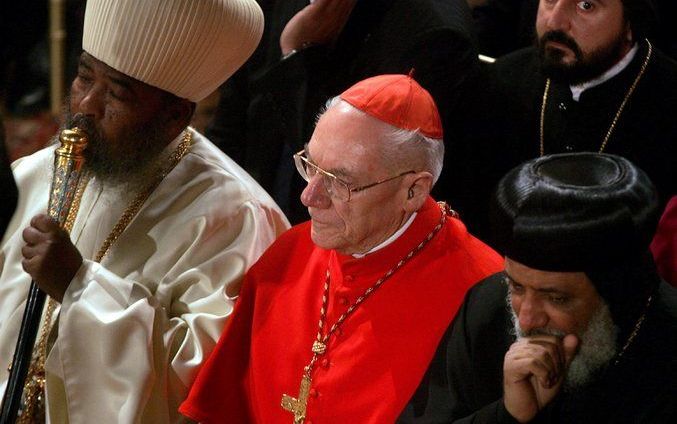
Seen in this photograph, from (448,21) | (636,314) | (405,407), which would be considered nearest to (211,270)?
(405,407)

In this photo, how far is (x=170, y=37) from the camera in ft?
Answer: 16.2

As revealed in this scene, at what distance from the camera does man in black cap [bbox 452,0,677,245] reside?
4.95m

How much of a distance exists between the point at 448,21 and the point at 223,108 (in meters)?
1.47

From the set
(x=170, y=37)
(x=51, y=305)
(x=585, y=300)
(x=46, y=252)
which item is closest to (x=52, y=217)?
(x=46, y=252)

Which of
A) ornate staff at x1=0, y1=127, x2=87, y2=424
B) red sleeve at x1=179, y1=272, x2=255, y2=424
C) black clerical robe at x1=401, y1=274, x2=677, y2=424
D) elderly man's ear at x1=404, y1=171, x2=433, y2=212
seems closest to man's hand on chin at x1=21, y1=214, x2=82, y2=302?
ornate staff at x1=0, y1=127, x2=87, y2=424

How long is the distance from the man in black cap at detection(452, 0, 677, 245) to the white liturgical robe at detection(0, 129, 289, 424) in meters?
0.92

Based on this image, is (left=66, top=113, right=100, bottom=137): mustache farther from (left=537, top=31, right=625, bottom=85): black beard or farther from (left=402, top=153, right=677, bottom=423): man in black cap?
(left=402, top=153, right=677, bottom=423): man in black cap

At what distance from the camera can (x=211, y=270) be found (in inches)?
191

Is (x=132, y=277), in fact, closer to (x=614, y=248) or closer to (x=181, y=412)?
(x=181, y=412)

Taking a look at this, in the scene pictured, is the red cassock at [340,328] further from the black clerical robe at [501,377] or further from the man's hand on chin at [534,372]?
the man's hand on chin at [534,372]

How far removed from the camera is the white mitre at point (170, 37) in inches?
193

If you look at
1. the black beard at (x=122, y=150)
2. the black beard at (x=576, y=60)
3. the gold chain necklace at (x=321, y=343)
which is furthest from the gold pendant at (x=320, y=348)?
the black beard at (x=576, y=60)

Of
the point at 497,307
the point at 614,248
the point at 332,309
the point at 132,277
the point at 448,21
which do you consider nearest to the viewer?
the point at 614,248

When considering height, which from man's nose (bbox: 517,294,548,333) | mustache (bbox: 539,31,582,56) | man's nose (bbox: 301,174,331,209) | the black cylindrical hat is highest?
the black cylindrical hat
